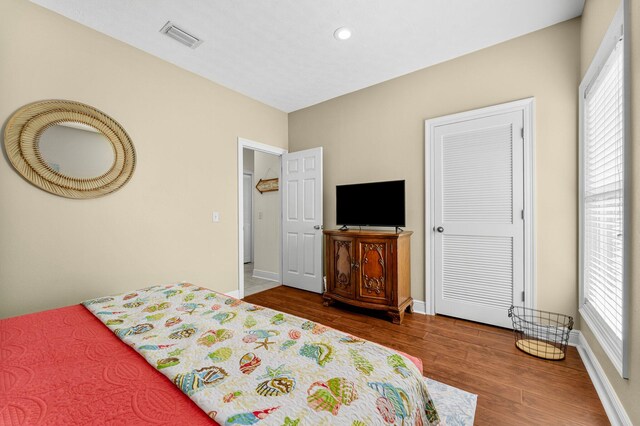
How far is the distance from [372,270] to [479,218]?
3.90ft

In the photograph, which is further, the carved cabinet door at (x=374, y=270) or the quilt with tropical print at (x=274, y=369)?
the carved cabinet door at (x=374, y=270)

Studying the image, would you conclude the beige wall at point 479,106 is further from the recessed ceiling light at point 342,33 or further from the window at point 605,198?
the recessed ceiling light at point 342,33

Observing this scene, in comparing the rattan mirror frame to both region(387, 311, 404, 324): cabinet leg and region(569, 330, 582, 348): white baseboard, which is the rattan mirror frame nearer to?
region(387, 311, 404, 324): cabinet leg

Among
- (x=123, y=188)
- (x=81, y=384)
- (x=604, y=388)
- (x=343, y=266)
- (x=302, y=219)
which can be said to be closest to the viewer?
(x=81, y=384)

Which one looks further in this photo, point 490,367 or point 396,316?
point 396,316

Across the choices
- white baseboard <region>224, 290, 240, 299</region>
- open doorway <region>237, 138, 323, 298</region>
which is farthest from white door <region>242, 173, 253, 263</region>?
white baseboard <region>224, 290, 240, 299</region>

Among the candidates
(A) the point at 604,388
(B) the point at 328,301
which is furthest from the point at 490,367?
(B) the point at 328,301

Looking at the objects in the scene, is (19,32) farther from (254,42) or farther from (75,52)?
(254,42)

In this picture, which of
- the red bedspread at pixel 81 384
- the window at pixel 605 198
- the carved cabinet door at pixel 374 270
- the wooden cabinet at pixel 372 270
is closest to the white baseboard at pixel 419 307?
the wooden cabinet at pixel 372 270

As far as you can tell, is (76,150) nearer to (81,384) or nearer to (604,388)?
(81,384)

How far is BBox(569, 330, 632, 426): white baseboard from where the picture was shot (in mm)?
1394

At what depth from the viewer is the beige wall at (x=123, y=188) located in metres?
1.98

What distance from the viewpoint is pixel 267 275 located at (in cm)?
462

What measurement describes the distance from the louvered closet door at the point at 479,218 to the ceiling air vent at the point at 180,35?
8.41 ft
